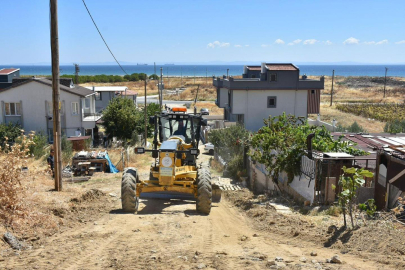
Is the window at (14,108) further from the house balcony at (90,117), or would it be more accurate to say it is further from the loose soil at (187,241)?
the loose soil at (187,241)

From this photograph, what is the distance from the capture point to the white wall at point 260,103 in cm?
3712

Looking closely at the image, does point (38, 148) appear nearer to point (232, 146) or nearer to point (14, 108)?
point (14, 108)

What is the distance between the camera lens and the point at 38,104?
33.0 m

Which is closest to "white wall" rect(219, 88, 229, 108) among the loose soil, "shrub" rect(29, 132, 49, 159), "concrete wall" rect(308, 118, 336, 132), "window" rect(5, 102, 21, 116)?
"concrete wall" rect(308, 118, 336, 132)

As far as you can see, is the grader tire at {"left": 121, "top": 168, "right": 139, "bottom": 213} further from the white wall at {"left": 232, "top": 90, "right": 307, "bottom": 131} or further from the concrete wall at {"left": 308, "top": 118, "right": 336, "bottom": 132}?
the white wall at {"left": 232, "top": 90, "right": 307, "bottom": 131}

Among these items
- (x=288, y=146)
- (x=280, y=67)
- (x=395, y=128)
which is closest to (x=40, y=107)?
(x=280, y=67)

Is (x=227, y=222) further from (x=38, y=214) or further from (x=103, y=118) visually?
(x=103, y=118)

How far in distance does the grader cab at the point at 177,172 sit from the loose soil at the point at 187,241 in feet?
1.81

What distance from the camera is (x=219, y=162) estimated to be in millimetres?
23156

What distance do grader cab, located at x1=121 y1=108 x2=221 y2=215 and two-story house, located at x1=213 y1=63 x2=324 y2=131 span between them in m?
22.7

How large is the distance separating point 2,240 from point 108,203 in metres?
5.08

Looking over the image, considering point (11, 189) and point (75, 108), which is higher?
point (11, 189)

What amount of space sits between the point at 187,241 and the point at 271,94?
29.4m

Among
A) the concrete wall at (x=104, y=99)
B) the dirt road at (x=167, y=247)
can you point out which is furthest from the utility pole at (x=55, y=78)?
the concrete wall at (x=104, y=99)
